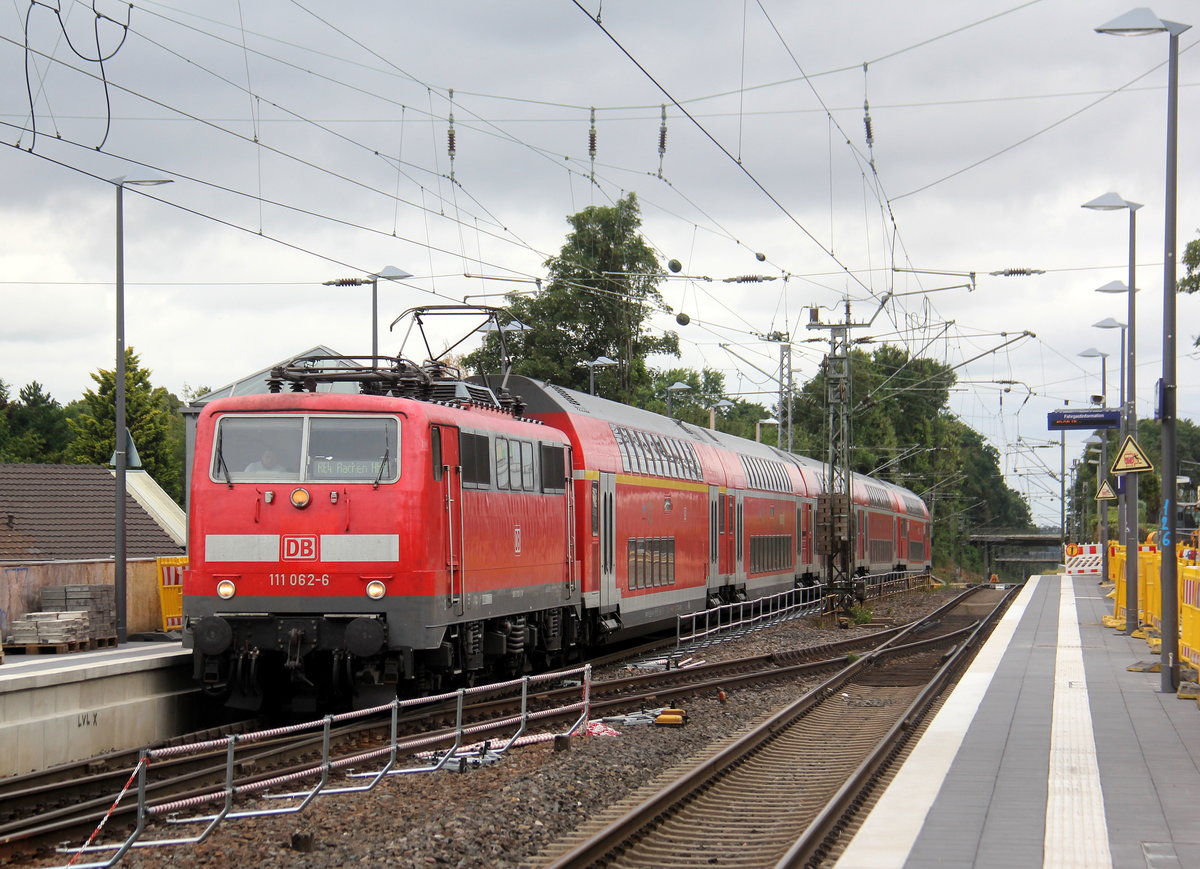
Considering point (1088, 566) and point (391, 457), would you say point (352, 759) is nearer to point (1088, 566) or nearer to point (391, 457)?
point (391, 457)

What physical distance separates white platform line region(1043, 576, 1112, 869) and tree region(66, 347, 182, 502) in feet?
143

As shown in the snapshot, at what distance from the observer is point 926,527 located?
232 feet

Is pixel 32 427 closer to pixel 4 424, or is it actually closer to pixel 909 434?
pixel 4 424

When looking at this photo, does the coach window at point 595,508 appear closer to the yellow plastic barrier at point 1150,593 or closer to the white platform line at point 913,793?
the white platform line at point 913,793

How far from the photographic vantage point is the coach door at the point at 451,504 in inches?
567

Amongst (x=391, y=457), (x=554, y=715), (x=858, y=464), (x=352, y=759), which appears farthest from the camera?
(x=858, y=464)

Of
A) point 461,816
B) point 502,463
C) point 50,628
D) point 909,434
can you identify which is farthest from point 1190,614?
point 909,434

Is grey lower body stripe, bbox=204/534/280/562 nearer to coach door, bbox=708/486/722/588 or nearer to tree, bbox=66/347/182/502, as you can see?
coach door, bbox=708/486/722/588

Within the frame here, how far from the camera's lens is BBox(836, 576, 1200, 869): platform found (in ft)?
A: 28.1

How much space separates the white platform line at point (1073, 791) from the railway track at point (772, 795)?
1.50 m

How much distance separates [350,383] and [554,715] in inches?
166

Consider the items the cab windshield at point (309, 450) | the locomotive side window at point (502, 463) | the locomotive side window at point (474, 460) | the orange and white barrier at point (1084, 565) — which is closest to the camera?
the cab windshield at point (309, 450)

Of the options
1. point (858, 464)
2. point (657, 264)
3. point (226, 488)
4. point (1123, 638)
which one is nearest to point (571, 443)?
point (226, 488)

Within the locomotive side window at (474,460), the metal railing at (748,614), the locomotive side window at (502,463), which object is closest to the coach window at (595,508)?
the locomotive side window at (502,463)
